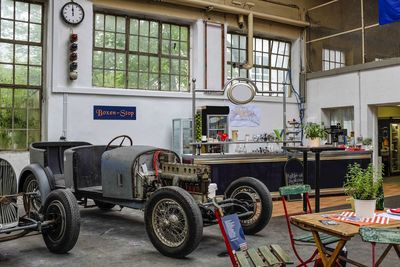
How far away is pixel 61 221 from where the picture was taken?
401 cm

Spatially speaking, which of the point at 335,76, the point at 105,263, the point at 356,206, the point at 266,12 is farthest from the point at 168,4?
the point at 356,206

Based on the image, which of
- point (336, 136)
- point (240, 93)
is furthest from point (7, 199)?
point (336, 136)

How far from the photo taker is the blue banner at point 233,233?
3.30 metres

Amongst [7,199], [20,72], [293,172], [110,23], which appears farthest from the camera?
[110,23]

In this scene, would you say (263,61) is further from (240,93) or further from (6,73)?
(6,73)

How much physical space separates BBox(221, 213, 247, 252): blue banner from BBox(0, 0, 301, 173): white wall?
19.1 ft

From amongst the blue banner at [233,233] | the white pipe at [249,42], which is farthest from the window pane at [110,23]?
the blue banner at [233,233]

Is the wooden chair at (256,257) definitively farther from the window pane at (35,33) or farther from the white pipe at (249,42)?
the white pipe at (249,42)

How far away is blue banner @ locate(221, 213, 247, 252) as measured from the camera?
3.30m

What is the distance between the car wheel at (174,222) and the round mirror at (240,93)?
10.4ft

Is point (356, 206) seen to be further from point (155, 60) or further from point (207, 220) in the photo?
point (155, 60)

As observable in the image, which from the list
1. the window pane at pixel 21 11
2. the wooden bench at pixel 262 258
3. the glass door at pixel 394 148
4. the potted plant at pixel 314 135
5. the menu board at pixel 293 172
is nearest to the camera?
the wooden bench at pixel 262 258

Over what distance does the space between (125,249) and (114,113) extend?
4.96 m

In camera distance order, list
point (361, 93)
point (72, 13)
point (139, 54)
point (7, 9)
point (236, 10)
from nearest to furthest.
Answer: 1. point (7, 9)
2. point (72, 13)
3. point (139, 54)
4. point (361, 93)
5. point (236, 10)
